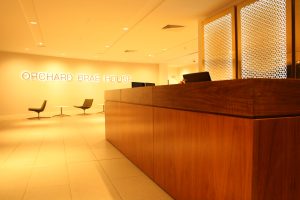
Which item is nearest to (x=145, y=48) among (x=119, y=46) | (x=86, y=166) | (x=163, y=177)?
(x=119, y=46)

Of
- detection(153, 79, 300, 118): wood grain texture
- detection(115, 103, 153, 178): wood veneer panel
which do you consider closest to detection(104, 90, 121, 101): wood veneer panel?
detection(115, 103, 153, 178): wood veneer panel

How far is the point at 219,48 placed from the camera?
612 cm

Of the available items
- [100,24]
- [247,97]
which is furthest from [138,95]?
[100,24]

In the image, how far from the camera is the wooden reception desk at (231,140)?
55.1 inches

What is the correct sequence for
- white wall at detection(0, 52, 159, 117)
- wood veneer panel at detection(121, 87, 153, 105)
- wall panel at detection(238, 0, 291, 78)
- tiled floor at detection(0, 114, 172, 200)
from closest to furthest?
tiled floor at detection(0, 114, 172, 200)
wood veneer panel at detection(121, 87, 153, 105)
wall panel at detection(238, 0, 291, 78)
white wall at detection(0, 52, 159, 117)

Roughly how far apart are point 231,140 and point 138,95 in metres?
2.00

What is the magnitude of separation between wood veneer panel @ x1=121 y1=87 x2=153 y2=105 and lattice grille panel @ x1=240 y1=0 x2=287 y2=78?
9.53ft

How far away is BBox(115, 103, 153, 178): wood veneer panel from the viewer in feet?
10.0

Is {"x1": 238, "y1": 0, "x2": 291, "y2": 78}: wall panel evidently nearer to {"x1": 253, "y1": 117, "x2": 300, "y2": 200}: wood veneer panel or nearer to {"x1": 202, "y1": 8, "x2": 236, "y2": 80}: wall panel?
{"x1": 202, "y1": 8, "x2": 236, "y2": 80}: wall panel

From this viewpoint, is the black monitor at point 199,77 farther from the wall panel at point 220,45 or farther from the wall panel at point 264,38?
the wall panel at point 220,45

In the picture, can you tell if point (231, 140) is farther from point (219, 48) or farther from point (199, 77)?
point (219, 48)

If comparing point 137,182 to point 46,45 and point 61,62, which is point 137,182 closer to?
point 46,45

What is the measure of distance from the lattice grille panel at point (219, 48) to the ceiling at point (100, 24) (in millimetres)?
382

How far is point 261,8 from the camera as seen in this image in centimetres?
494
